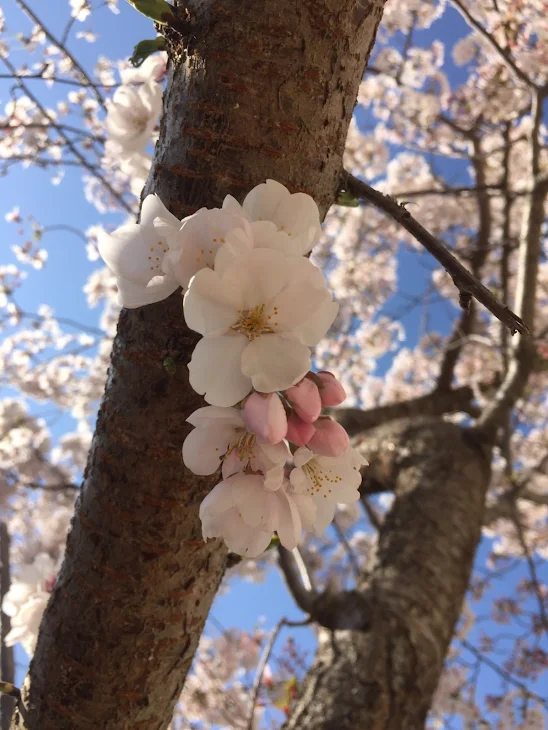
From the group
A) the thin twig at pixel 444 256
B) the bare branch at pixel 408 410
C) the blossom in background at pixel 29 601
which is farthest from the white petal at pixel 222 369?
the bare branch at pixel 408 410

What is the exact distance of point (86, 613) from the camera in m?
0.75

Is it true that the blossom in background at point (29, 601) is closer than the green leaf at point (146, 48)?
No

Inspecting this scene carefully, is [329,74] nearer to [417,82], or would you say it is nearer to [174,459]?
[174,459]

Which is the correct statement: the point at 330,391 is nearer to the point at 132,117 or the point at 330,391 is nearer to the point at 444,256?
the point at 444,256

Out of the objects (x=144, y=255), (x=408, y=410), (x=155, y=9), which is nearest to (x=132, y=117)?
(x=155, y=9)

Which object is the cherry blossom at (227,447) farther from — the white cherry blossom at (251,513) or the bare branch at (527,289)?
the bare branch at (527,289)

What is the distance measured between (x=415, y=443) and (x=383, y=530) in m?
0.66

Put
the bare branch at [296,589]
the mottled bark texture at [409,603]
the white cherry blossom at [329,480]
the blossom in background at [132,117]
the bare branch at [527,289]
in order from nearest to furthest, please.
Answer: the white cherry blossom at [329,480] → the blossom in background at [132,117] → the mottled bark texture at [409,603] → the bare branch at [296,589] → the bare branch at [527,289]

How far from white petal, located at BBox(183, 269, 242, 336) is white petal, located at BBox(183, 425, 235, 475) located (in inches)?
4.8

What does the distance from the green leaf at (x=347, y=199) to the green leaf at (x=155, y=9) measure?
0.34 metres

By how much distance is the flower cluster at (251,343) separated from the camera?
521 mm

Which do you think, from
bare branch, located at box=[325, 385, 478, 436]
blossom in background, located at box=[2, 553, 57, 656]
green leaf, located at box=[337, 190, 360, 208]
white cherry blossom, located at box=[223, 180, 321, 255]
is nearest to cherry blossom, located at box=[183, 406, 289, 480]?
white cherry blossom, located at box=[223, 180, 321, 255]

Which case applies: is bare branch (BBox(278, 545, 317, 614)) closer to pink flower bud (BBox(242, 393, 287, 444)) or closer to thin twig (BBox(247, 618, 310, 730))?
thin twig (BBox(247, 618, 310, 730))

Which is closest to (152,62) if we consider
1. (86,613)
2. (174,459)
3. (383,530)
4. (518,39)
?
(174,459)
